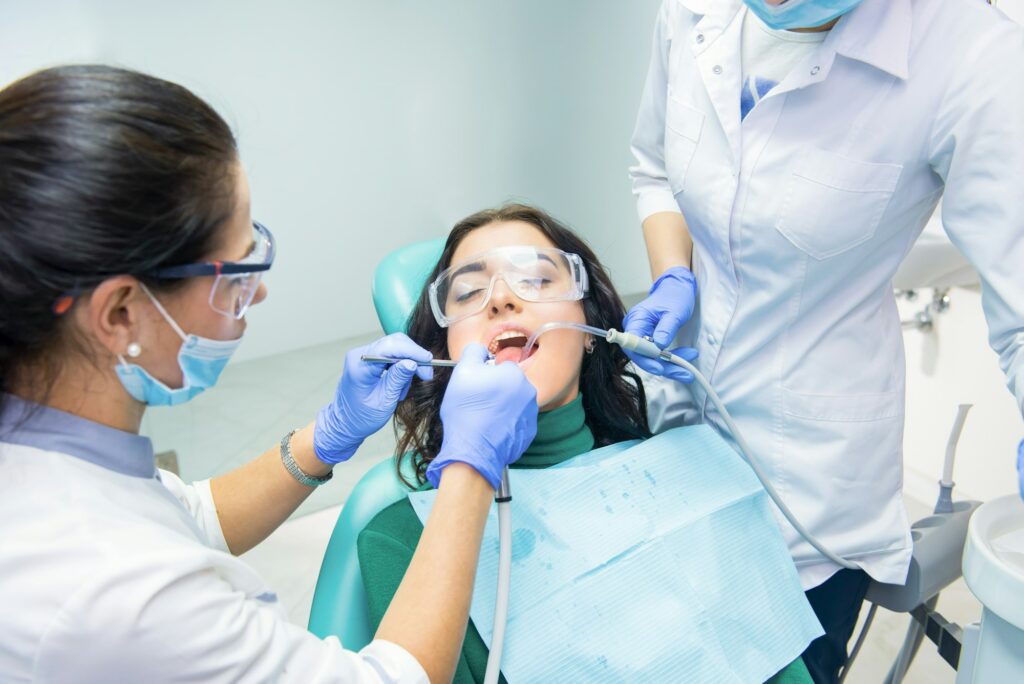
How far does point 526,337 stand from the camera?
1440 millimetres

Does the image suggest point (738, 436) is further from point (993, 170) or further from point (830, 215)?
point (993, 170)

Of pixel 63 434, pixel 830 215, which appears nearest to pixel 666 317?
pixel 830 215

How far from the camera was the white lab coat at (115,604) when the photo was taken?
0.73 metres

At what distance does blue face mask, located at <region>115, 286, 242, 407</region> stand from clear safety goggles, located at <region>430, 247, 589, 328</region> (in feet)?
1.84

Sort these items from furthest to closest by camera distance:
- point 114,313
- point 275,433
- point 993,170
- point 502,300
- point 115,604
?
1. point 275,433
2. point 502,300
3. point 993,170
4. point 114,313
5. point 115,604

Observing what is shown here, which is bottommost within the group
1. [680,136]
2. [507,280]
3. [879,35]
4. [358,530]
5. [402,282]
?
[358,530]

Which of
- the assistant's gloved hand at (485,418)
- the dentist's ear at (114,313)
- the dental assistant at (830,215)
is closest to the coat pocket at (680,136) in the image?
the dental assistant at (830,215)

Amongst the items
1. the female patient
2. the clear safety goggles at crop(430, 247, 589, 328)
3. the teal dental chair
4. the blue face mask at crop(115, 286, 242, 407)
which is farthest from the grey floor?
the blue face mask at crop(115, 286, 242, 407)

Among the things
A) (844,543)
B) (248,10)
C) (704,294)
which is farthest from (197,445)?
(844,543)

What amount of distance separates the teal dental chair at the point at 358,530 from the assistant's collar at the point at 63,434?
60cm

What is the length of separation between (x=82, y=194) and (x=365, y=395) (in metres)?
0.60

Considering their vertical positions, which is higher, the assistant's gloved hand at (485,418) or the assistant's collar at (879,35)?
the assistant's collar at (879,35)

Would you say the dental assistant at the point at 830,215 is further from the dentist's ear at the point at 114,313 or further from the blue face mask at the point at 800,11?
the dentist's ear at the point at 114,313

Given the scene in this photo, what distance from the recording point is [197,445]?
2.80 meters
